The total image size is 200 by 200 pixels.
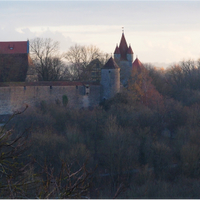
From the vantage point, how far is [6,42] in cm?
3075

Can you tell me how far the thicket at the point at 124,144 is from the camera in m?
11.4

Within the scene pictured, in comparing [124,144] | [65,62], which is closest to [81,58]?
[65,62]

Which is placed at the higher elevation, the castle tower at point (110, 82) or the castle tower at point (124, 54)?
the castle tower at point (124, 54)

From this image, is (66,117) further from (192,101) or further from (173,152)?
(192,101)

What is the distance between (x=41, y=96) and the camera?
795 inches

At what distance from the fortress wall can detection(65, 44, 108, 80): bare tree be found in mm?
5358

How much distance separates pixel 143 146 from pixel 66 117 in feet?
18.1

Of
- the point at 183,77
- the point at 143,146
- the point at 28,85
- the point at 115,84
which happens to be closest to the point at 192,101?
the point at 115,84

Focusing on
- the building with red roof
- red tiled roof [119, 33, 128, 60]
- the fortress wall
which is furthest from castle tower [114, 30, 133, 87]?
the fortress wall

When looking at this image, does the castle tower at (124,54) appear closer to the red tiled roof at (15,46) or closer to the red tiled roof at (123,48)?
the red tiled roof at (123,48)

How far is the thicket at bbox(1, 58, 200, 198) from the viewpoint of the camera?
37.4 feet

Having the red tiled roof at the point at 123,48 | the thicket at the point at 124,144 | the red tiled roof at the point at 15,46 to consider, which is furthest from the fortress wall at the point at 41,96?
the red tiled roof at the point at 15,46

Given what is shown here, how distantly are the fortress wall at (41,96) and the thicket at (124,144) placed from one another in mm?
836

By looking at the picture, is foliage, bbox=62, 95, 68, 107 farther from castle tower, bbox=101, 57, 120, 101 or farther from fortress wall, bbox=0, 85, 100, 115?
castle tower, bbox=101, 57, 120, 101
